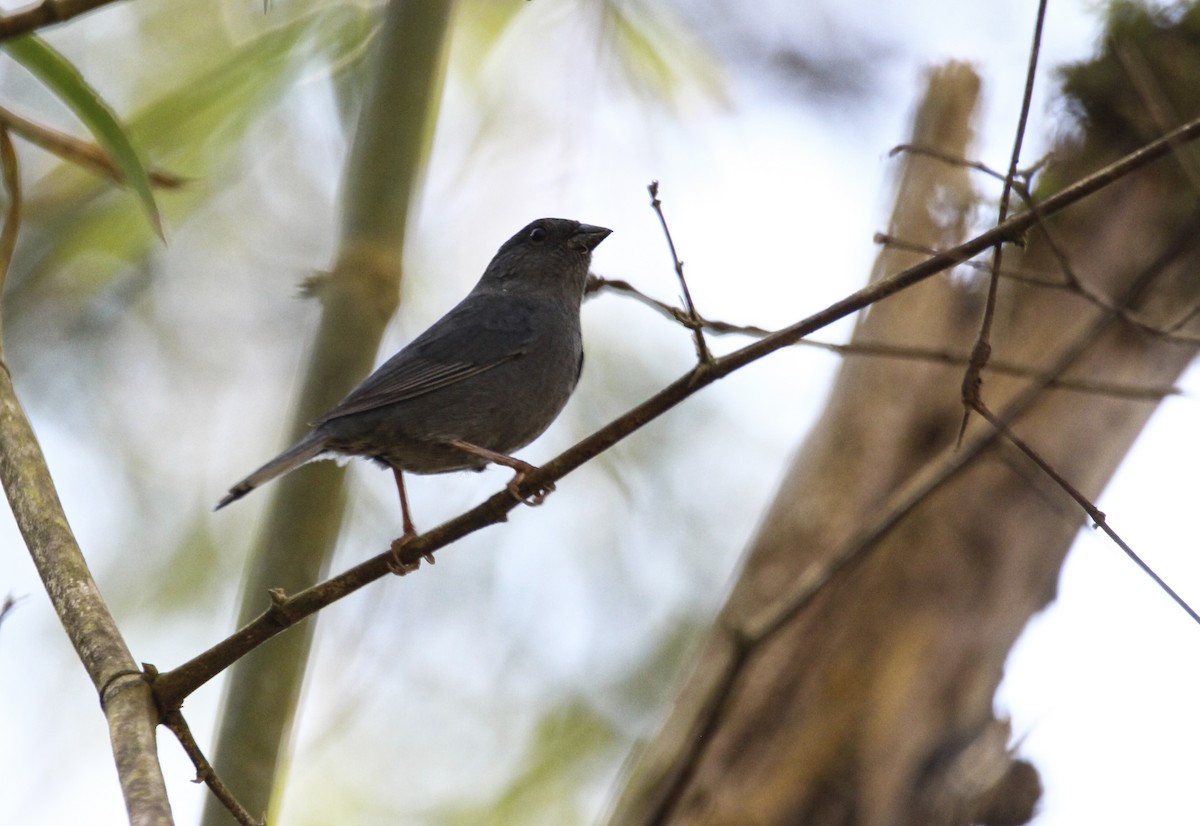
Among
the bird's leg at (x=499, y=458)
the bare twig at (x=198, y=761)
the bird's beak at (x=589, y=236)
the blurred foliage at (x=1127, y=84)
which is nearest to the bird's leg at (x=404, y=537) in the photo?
the bird's leg at (x=499, y=458)

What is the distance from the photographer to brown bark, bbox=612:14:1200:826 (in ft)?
16.6

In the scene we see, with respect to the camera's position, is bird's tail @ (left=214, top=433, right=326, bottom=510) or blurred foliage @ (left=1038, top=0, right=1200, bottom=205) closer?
bird's tail @ (left=214, top=433, right=326, bottom=510)

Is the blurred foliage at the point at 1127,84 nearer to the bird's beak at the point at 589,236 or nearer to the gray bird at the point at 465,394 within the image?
the bird's beak at the point at 589,236

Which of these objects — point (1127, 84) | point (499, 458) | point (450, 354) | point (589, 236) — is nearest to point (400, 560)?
point (499, 458)

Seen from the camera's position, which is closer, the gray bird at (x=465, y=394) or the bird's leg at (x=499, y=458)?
the bird's leg at (x=499, y=458)

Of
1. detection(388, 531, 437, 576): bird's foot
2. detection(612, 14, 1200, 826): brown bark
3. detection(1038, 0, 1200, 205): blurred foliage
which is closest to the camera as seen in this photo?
detection(388, 531, 437, 576): bird's foot

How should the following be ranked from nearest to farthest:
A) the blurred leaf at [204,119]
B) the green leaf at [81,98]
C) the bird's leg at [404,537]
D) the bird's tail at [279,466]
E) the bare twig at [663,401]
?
the bare twig at [663,401] → the green leaf at [81,98] → the bird's leg at [404,537] → the bird's tail at [279,466] → the blurred leaf at [204,119]

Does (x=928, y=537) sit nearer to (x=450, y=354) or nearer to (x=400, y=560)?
(x=450, y=354)

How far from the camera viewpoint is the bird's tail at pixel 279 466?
3.92m

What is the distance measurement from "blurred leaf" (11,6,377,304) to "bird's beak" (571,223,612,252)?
4.61ft

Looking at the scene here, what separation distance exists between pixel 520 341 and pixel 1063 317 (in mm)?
3055

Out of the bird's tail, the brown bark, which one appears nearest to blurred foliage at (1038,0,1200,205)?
the brown bark

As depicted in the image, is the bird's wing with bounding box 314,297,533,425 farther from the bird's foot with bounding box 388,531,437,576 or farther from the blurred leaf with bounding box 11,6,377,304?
the blurred leaf with bounding box 11,6,377,304

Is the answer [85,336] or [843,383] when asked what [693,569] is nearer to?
[843,383]
